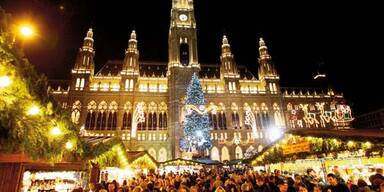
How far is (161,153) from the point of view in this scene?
36.5 metres

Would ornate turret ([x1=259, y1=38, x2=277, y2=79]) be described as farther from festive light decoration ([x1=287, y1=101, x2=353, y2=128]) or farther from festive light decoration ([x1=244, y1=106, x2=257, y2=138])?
festive light decoration ([x1=244, y1=106, x2=257, y2=138])

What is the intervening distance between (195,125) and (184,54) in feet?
56.4

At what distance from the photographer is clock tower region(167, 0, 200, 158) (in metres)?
36.3

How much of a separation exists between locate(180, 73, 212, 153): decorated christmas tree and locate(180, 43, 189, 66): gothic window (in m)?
12.0

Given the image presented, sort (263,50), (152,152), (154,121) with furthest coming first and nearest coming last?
(263,50) < (154,121) < (152,152)

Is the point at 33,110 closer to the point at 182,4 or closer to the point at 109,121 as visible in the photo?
the point at 109,121

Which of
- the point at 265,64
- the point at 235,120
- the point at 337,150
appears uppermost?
the point at 265,64

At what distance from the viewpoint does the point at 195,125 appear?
29562 mm

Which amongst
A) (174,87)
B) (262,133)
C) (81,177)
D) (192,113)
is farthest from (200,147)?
→ (81,177)

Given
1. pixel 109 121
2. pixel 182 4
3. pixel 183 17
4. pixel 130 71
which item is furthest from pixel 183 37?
pixel 109 121

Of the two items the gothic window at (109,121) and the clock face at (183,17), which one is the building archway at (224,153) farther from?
the clock face at (183,17)

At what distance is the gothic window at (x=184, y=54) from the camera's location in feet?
137

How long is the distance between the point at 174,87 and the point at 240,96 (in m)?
12.4

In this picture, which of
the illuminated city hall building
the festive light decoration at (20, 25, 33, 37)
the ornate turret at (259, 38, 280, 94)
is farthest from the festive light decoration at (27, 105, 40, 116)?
the ornate turret at (259, 38, 280, 94)
